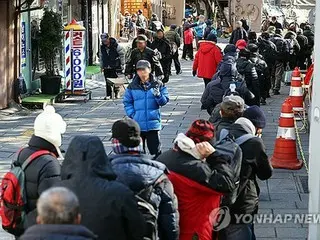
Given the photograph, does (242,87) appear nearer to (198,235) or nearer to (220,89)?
(220,89)

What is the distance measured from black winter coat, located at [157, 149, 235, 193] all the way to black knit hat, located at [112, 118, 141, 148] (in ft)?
1.26

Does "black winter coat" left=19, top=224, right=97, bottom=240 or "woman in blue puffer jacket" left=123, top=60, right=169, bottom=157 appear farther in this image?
"woman in blue puffer jacket" left=123, top=60, right=169, bottom=157

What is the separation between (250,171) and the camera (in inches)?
259

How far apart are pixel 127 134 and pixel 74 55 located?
13066 mm

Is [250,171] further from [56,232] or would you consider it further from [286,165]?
[286,165]

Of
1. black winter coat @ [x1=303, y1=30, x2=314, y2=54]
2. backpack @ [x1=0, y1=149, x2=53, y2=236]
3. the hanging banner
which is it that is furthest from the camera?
black winter coat @ [x1=303, y1=30, x2=314, y2=54]

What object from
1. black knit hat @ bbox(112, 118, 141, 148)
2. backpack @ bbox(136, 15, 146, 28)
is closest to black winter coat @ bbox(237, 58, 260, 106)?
black knit hat @ bbox(112, 118, 141, 148)

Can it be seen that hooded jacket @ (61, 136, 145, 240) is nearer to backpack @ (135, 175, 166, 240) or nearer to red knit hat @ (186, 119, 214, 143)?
backpack @ (135, 175, 166, 240)

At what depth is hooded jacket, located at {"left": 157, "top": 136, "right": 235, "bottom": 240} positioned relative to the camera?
559 cm

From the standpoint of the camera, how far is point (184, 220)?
5723 millimetres

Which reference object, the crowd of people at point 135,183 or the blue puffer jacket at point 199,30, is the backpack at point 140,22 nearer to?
the blue puffer jacket at point 199,30

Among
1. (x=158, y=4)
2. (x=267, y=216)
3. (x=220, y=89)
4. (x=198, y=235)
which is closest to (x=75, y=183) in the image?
(x=198, y=235)

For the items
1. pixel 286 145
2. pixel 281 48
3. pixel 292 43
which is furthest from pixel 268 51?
pixel 286 145

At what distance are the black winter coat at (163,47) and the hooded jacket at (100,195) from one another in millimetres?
15656
